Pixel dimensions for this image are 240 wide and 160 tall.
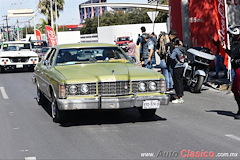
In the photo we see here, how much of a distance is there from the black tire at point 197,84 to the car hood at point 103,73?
162 inches

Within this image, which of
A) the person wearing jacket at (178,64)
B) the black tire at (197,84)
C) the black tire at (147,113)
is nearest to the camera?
the black tire at (147,113)

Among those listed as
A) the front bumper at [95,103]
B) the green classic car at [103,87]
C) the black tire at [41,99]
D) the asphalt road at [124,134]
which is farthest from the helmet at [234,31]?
the black tire at [41,99]

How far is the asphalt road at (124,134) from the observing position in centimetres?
677

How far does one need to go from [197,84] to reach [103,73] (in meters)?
5.55

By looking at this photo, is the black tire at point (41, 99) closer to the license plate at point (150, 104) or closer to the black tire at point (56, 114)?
the black tire at point (56, 114)

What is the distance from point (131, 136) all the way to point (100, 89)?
3.85 feet

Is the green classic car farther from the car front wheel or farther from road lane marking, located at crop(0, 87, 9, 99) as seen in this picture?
road lane marking, located at crop(0, 87, 9, 99)

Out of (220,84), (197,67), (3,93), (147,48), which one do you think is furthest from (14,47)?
(197,67)

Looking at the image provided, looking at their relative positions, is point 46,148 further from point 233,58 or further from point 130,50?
point 130,50

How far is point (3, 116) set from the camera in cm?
1058

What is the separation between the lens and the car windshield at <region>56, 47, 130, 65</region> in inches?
400

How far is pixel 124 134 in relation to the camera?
8.12m

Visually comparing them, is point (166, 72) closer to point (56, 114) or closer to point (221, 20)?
point (221, 20)

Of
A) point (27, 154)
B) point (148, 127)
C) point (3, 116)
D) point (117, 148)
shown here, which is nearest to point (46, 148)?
point (27, 154)
